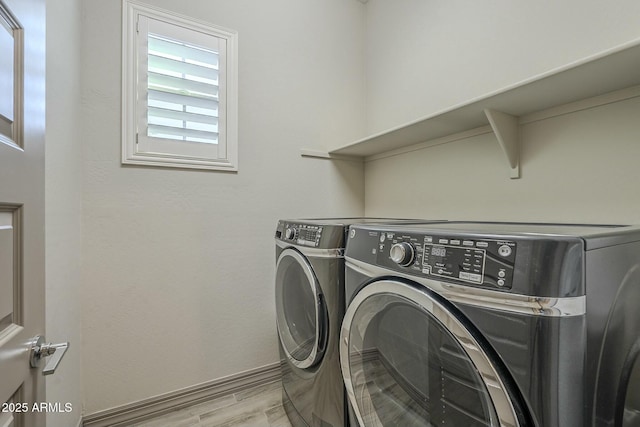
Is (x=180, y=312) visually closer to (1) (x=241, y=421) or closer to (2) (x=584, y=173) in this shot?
(1) (x=241, y=421)

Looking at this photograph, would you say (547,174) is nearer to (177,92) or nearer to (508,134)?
(508,134)

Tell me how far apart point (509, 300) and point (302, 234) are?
0.92 metres

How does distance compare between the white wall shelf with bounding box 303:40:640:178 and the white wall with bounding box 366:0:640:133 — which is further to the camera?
the white wall with bounding box 366:0:640:133

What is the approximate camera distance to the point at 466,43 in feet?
5.43

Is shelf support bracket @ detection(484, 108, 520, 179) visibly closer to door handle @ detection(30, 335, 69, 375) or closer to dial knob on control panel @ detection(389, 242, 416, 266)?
dial knob on control panel @ detection(389, 242, 416, 266)

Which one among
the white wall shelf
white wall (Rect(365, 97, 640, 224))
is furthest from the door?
white wall (Rect(365, 97, 640, 224))

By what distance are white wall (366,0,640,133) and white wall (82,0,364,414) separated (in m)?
0.25

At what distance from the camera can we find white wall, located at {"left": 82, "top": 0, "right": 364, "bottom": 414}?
4.99 ft

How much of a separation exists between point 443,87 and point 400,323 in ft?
4.97

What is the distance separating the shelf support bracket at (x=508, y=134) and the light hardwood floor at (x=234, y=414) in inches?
69.9

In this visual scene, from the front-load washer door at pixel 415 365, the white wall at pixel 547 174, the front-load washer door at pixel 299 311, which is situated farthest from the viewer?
the front-load washer door at pixel 299 311

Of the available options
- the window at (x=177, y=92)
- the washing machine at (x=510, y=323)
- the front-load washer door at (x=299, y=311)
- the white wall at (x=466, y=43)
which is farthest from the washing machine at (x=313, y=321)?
the white wall at (x=466, y=43)

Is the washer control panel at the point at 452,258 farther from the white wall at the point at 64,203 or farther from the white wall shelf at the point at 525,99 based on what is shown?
the white wall at the point at 64,203

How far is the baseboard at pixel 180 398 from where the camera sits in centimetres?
151
